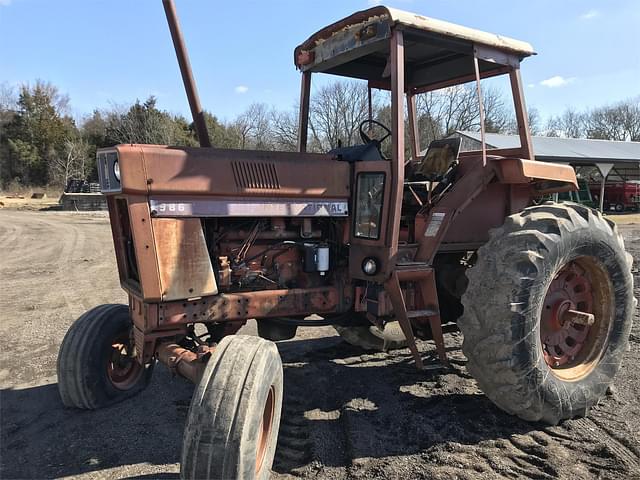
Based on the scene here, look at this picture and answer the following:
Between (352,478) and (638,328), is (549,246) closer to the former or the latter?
(352,478)

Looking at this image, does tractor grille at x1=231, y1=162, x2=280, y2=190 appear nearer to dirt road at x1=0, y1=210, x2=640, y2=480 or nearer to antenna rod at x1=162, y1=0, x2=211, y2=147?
antenna rod at x1=162, y1=0, x2=211, y2=147

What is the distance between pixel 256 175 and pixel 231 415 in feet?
5.06

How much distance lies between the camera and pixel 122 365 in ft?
13.6

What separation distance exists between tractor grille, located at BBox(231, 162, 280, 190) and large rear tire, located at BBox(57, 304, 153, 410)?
1.58 meters

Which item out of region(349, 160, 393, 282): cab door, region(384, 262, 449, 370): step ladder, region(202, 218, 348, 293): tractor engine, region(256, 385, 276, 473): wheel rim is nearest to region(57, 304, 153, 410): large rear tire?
region(202, 218, 348, 293): tractor engine

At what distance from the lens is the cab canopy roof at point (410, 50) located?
3.56 meters

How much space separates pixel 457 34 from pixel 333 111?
2.19 m

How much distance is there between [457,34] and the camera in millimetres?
3699

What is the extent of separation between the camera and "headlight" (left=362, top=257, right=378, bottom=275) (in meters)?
3.63

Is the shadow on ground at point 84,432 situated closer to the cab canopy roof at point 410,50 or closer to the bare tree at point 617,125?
the cab canopy roof at point 410,50

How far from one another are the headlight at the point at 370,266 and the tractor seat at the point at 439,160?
94 cm

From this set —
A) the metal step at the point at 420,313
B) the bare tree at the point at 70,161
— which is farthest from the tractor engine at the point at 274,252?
the bare tree at the point at 70,161

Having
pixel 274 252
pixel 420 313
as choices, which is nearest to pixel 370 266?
pixel 420 313

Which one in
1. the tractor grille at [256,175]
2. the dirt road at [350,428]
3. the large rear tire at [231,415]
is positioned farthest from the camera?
the tractor grille at [256,175]
